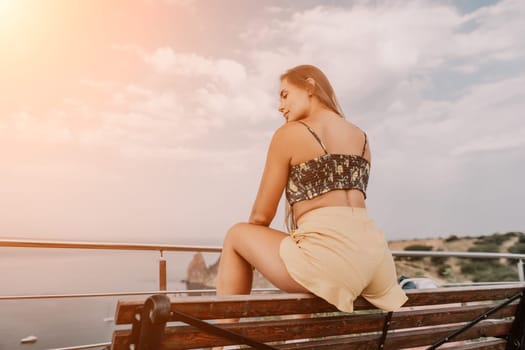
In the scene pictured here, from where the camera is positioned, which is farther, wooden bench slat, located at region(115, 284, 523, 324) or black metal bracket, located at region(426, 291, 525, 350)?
black metal bracket, located at region(426, 291, 525, 350)

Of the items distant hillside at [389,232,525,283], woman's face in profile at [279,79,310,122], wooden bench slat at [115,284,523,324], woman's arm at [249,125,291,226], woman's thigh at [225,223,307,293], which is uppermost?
woman's face in profile at [279,79,310,122]

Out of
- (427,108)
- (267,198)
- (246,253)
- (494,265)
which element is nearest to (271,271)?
(246,253)

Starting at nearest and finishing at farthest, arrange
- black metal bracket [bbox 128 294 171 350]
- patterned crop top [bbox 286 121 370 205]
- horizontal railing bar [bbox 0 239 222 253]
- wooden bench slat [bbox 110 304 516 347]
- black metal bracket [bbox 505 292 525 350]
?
black metal bracket [bbox 128 294 171 350], wooden bench slat [bbox 110 304 516 347], patterned crop top [bbox 286 121 370 205], black metal bracket [bbox 505 292 525 350], horizontal railing bar [bbox 0 239 222 253]

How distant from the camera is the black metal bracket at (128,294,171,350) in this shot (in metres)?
1.00

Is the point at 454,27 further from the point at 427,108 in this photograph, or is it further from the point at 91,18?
the point at 91,18

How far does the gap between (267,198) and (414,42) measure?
1501 cm

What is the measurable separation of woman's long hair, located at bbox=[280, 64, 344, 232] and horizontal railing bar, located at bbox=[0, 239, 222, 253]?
131 centimetres

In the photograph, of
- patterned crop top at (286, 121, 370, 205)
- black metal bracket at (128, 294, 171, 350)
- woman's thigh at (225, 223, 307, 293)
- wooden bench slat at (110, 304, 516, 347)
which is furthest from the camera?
patterned crop top at (286, 121, 370, 205)

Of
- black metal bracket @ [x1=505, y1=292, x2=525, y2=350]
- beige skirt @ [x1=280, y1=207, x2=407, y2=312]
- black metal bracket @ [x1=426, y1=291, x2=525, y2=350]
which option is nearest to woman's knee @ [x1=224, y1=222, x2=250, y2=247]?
Result: beige skirt @ [x1=280, y1=207, x2=407, y2=312]

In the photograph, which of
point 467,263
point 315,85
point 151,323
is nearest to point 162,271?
point 315,85

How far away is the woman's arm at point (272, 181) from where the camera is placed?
1.59 metres

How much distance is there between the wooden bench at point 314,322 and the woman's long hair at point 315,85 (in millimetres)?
478

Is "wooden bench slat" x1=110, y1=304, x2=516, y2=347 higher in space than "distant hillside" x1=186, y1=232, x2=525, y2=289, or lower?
higher

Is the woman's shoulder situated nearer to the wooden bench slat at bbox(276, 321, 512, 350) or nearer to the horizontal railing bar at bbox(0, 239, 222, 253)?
the wooden bench slat at bbox(276, 321, 512, 350)
